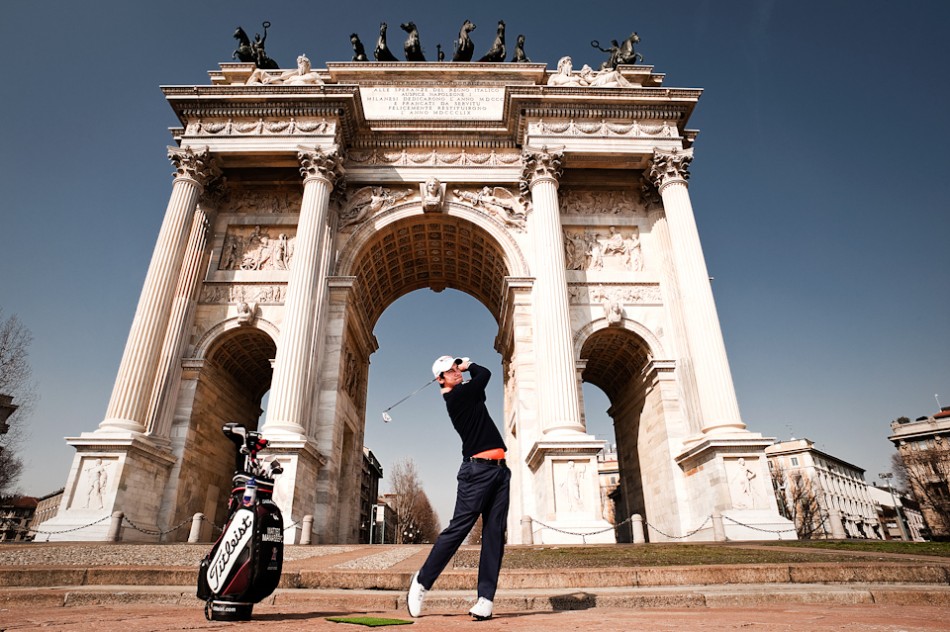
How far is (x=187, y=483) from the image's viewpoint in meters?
16.9

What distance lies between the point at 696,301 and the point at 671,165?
5.83m

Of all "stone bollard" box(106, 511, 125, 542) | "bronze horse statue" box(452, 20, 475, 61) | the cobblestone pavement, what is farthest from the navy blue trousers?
"bronze horse statue" box(452, 20, 475, 61)

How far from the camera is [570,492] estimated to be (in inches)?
562

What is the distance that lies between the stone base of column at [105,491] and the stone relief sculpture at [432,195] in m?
→ 12.7

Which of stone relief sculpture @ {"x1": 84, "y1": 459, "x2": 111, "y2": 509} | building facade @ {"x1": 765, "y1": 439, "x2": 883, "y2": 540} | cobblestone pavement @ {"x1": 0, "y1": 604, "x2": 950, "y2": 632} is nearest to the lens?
cobblestone pavement @ {"x1": 0, "y1": 604, "x2": 950, "y2": 632}

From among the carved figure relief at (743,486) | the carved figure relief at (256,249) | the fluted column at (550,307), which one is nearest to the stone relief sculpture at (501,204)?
the fluted column at (550,307)

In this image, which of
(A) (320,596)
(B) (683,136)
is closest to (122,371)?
(A) (320,596)

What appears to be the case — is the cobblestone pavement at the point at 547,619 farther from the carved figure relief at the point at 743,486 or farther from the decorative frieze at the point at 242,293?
the decorative frieze at the point at 242,293

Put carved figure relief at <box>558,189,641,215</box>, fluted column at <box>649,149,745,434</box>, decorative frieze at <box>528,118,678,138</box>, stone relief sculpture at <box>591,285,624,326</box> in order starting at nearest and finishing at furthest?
fluted column at <box>649,149,745,434</box> < stone relief sculpture at <box>591,285,624,326</box> < decorative frieze at <box>528,118,678,138</box> < carved figure relief at <box>558,189,641,215</box>

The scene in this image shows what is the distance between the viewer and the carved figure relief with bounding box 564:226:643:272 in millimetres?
20312

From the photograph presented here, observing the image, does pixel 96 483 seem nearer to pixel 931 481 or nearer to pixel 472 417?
pixel 472 417

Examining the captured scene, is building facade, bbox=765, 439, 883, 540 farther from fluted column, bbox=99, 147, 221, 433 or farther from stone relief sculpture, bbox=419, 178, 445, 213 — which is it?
fluted column, bbox=99, 147, 221, 433

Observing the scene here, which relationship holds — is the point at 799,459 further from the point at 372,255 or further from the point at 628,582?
the point at 628,582

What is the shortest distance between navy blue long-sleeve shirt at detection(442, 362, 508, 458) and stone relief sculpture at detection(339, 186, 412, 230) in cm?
1722
